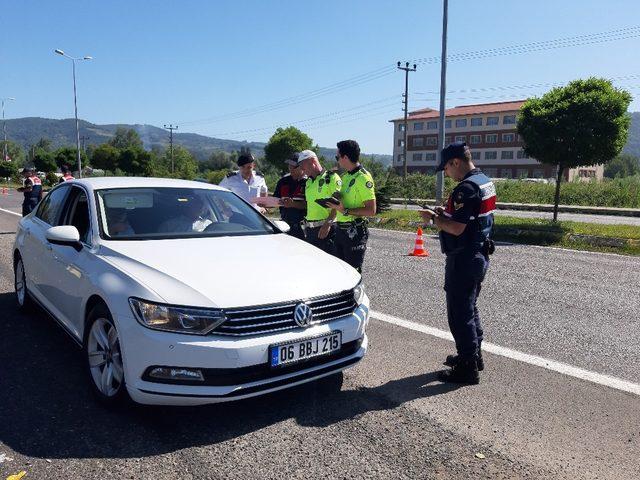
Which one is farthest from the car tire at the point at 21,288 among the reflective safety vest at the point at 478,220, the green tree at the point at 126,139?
the green tree at the point at 126,139

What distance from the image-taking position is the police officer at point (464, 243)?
3.75 m

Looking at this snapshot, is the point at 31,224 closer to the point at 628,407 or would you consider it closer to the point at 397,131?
the point at 628,407

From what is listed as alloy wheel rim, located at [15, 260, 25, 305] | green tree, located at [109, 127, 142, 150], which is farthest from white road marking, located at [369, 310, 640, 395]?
green tree, located at [109, 127, 142, 150]

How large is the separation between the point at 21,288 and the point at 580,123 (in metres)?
13.7

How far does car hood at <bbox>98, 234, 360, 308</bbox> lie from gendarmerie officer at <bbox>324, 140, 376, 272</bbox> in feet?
2.83

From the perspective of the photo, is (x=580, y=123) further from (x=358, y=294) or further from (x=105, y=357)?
(x=105, y=357)

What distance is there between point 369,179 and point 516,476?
9.29ft

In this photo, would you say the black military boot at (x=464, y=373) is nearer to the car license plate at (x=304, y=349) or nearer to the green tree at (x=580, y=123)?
the car license plate at (x=304, y=349)

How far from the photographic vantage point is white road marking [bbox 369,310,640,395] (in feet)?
13.0

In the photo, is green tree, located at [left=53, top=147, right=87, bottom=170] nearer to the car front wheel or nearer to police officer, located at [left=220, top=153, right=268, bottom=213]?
police officer, located at [left=220, top=153, right=268, bottom=213]

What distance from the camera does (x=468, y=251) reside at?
150 inches

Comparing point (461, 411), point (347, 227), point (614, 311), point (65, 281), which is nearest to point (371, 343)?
point (347, 227)

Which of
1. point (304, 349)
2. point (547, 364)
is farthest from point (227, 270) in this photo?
point (547, 364)

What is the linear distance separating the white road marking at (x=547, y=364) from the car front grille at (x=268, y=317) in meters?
2.05
